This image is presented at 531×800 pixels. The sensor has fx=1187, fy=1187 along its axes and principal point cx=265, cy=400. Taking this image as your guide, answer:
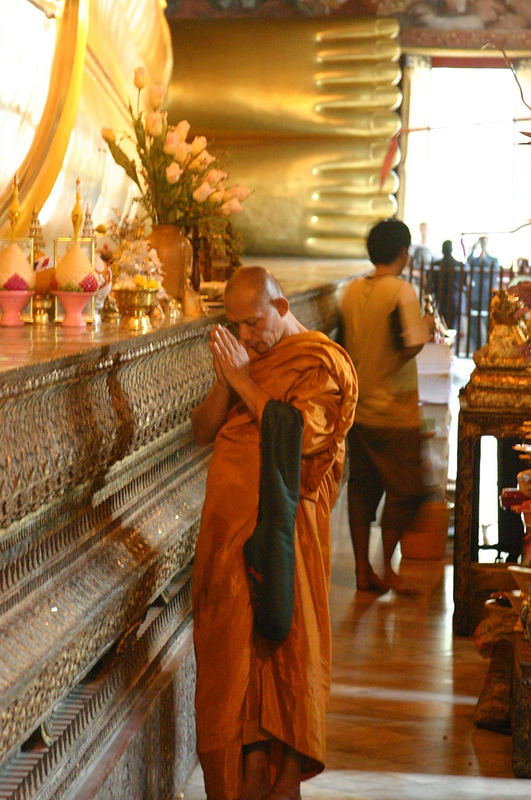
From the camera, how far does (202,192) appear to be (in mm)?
2920

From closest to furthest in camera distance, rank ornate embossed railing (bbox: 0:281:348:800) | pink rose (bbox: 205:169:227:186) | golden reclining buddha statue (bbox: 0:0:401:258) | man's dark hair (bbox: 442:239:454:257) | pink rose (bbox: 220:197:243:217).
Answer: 1. ornate embossed railing (bbox: 0:281:348:800)
2. pink rose (bbox: 205:169:227:186)
3. pink rose (bbox: 220:197:243:217)
4. golden reclining buddha statue (bbox: 0:0:401:258)
5. man's dark hair (bbox: 442:239:454:257)

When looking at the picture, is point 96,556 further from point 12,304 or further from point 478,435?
point 478,435

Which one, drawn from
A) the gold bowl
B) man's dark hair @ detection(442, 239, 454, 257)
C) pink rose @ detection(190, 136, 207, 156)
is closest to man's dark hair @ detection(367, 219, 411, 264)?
pink rose @ detection(190, 136, 207, 156)

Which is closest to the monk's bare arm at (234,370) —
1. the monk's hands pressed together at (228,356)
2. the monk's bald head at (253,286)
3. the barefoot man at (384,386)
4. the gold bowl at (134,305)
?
the monk's hands pressed together at (228,356)

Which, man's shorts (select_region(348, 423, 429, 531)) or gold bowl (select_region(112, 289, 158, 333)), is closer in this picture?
gold bowl (select_region(112, 289, 158, 333))

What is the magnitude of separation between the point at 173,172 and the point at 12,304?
0.85m

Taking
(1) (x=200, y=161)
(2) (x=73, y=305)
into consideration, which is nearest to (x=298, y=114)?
(1) (x=200, y=161)

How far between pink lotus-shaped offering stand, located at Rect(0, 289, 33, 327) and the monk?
0.35 metres

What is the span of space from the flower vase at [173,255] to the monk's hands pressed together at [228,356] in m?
0.74

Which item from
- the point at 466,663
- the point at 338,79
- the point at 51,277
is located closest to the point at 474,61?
the point at 338,79

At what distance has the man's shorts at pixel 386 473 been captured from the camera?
3.76 m

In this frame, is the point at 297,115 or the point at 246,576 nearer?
the point at 246,576

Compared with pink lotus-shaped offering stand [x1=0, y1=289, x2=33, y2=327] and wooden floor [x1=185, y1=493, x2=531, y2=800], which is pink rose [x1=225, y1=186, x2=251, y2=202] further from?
wooden floor [x1=185, y1=493, x2=531, y2=800]

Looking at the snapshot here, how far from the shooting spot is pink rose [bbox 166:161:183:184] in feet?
9.23
